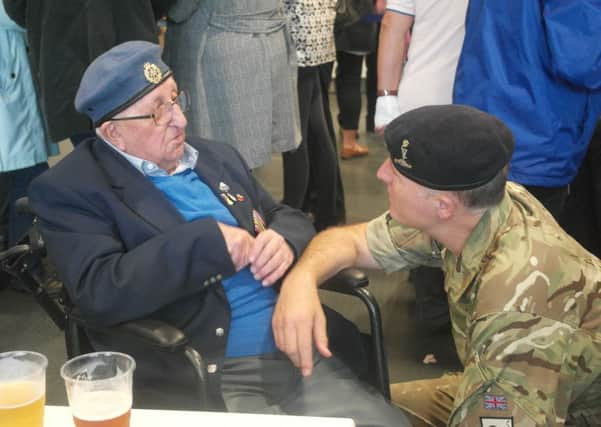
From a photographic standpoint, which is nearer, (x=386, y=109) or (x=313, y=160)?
(x=386, y=109)

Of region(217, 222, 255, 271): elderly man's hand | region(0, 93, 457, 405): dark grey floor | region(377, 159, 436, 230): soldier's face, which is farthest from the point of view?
region(0, 93, 457, 405): dark grey floor

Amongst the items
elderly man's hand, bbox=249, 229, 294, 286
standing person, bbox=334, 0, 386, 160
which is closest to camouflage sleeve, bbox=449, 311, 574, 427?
elderly man's hand, bbox=249, 229, 294, 286

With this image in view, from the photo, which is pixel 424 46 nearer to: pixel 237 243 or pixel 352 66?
pixel 237 243

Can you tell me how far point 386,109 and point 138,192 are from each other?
1039 mm

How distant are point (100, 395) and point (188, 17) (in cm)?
192

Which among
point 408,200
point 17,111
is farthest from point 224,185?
point 17,111

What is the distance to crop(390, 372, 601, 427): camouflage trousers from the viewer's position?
72.6 inches

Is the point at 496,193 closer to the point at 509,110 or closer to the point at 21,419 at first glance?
the point at 509,110


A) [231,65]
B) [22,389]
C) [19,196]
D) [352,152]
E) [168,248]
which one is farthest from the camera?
[352,152]

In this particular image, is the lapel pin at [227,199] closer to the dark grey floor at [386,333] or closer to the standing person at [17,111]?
the dark grey floor at [386,333]

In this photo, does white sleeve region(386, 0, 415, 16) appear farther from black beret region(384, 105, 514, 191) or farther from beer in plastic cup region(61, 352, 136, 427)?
beer in plastic cup region(61, 352, 136, 427)

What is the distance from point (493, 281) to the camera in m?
1.39

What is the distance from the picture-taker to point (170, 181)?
6.17 ft

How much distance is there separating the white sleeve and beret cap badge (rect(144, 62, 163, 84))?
0.86m
